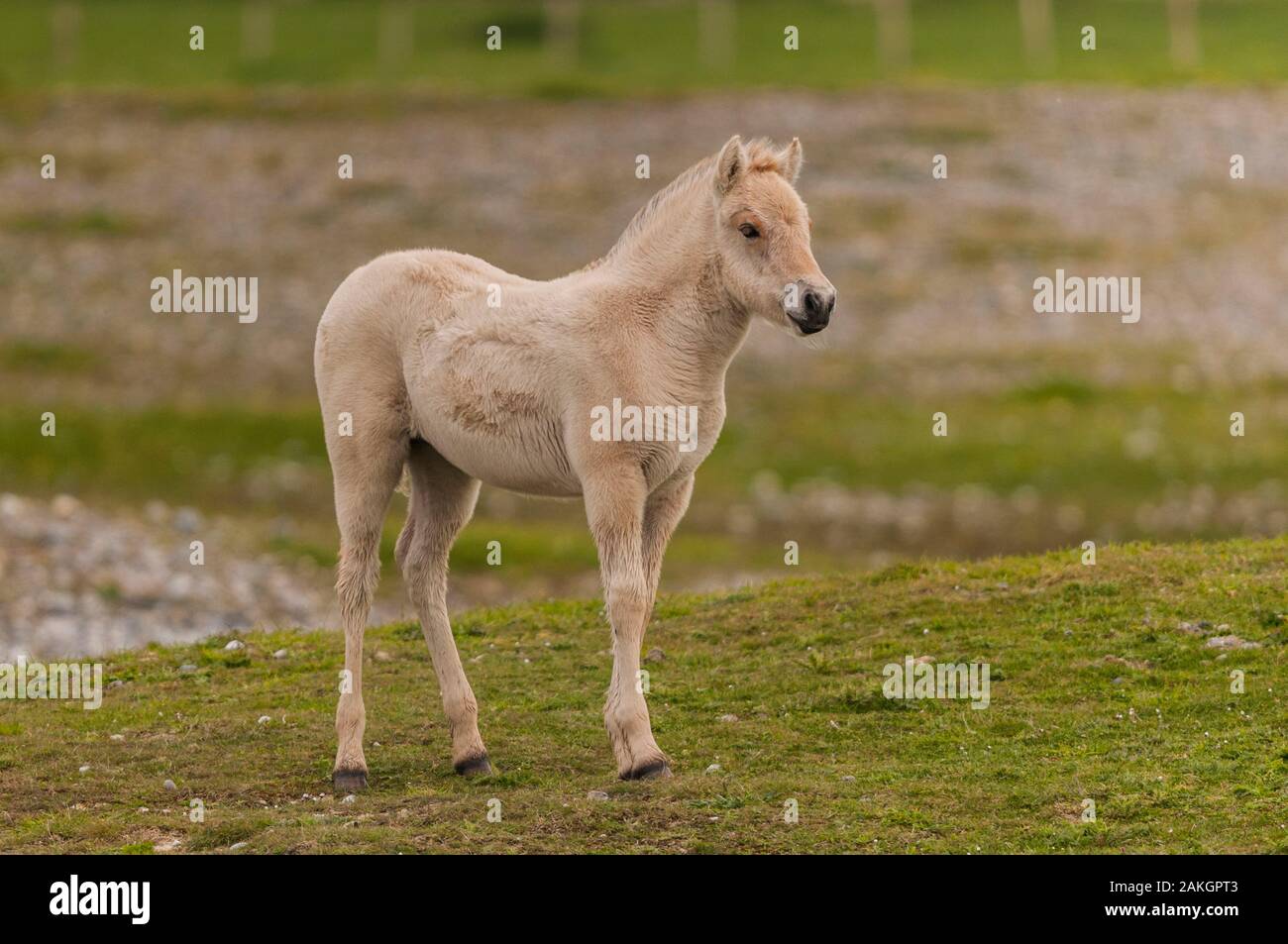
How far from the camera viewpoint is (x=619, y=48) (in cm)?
5269

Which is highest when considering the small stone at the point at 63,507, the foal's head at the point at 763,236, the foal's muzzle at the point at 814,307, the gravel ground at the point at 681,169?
the gravel ground at the point at 681,169

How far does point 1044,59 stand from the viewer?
49.9 meters

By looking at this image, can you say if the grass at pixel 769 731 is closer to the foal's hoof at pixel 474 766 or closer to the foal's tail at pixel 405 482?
the foal's hoof at pixel 474 766

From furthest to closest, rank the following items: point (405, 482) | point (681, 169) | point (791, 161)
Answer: point (681, 169), point (405, 482), point (791, 161)

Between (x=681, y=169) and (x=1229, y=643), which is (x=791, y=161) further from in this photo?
(x=681, y=169)

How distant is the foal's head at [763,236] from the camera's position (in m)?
11.8

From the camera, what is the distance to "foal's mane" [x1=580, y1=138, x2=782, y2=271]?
1232 centimetres

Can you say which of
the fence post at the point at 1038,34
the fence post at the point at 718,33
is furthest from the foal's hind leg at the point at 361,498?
the fence post at the point at 1038,34

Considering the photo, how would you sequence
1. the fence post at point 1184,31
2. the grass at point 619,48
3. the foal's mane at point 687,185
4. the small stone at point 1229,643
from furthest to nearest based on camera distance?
the fence post at point 1184,31
the grass at point 619,48
the small stone at point 1229,643
the foal's mane at point 687,185

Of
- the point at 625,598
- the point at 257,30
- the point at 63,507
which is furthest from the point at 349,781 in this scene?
the point at 257,30

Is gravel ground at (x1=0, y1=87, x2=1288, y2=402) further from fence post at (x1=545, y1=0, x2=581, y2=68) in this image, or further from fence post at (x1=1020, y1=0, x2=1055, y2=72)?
fence post at (x1=545, y1=0, x2=581, y2=68)

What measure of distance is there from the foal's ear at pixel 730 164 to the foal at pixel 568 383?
1cm

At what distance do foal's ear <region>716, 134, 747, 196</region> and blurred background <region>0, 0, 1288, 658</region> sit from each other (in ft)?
40.7

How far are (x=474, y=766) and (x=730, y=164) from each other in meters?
4.71
